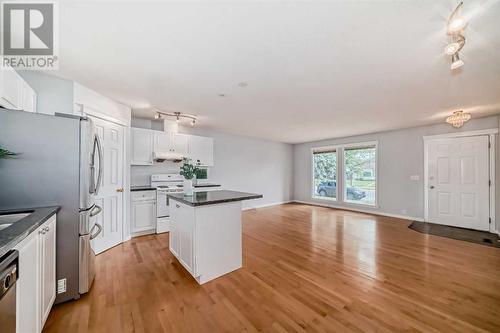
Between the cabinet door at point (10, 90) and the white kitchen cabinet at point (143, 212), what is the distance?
2.18m

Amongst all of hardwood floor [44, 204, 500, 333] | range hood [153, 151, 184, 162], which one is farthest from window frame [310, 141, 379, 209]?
range hood [153, 151, 184, 162]

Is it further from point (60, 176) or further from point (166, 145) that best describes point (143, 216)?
point (60, 176)

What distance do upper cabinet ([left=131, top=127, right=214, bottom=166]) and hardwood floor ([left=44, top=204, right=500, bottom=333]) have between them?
179 centimetres

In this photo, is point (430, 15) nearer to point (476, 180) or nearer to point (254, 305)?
point (254, 305)

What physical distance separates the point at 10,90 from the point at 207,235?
2.41m

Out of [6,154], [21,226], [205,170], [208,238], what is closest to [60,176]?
[6,154]

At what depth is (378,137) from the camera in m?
5.87

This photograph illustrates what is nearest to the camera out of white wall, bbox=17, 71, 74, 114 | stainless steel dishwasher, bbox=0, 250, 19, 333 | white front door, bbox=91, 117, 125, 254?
stainless steel dishwasher, bbox=0, 250, 19, 333

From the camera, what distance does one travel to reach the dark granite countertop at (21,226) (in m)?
1.03

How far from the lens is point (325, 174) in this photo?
285 inches

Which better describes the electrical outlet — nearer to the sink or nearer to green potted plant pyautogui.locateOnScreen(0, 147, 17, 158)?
the sink

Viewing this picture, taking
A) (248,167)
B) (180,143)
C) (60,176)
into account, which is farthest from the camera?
(248,167)

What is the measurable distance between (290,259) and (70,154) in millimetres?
2950

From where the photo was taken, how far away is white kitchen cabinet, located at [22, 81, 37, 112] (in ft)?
7.15
